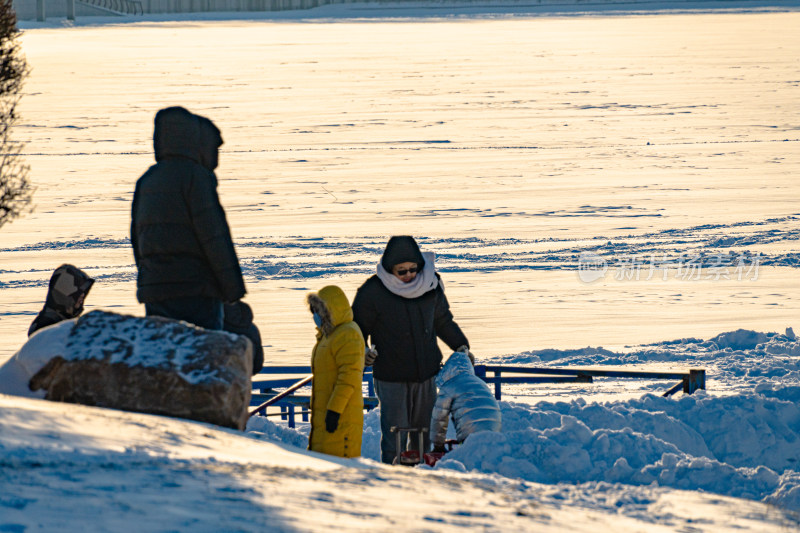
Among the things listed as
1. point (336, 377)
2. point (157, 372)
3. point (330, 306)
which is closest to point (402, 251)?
point (330, 306)

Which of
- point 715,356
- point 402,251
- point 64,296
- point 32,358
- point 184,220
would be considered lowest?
point 715,356

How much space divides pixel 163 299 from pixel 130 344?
0.37 meters

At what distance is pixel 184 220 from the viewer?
4793 mm

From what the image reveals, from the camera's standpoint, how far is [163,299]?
494cm

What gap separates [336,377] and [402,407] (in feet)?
1.94

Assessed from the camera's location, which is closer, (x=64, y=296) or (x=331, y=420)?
(x=331, y=420)

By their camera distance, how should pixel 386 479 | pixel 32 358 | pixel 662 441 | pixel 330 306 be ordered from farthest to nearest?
pixel 662 441, pixel 330 306, pixel 32 358, pixel 386 479

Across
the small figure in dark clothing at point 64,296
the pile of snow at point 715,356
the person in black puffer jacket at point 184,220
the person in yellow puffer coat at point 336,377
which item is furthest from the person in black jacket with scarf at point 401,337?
the pile of snow at point 715,356

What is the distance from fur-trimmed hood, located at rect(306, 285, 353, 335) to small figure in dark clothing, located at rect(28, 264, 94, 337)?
1.17m

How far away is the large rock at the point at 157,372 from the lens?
4.57 m

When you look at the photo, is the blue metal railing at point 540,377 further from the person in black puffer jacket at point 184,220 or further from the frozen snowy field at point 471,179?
the frozen snowy field at point 471,179

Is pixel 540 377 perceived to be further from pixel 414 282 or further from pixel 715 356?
pixel 715 356

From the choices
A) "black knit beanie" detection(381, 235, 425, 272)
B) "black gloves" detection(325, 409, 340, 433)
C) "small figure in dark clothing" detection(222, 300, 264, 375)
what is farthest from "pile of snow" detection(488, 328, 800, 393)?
"black gloves" detection(325, 409, 340, 433)

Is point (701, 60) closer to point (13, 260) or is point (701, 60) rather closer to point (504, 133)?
point (504, 133)
